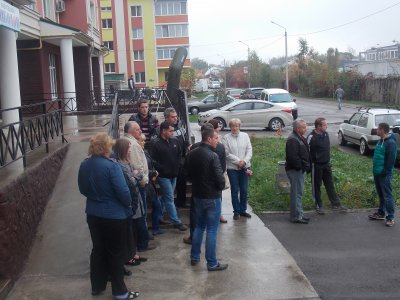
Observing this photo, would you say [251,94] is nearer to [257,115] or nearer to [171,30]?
[257,115]

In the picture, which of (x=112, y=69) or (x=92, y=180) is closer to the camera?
(x=92, y=180)

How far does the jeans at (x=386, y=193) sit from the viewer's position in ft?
26.7

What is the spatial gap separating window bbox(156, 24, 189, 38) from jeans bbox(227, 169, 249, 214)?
61.0 m

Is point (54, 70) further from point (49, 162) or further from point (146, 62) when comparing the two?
point (146, 62)

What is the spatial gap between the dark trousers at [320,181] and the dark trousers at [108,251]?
4416 millimetres

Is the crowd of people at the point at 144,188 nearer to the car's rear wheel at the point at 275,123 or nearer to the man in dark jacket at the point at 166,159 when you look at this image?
the man in dark jacket at the point at 166,159

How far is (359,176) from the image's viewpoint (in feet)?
39.2

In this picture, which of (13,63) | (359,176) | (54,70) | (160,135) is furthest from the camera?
(54,70)

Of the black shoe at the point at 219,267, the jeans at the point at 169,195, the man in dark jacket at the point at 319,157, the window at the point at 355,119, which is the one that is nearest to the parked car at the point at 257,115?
the window at the point at 355,119

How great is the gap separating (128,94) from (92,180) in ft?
52.2

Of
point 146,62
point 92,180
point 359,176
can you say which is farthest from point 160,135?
point 146,62

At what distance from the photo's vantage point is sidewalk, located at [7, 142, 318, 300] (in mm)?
5609

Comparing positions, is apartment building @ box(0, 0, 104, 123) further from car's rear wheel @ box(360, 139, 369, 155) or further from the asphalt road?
car's rear wheel @ box(360, 139, 369, 155)

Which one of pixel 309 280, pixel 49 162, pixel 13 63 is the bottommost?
pixel 309 280
